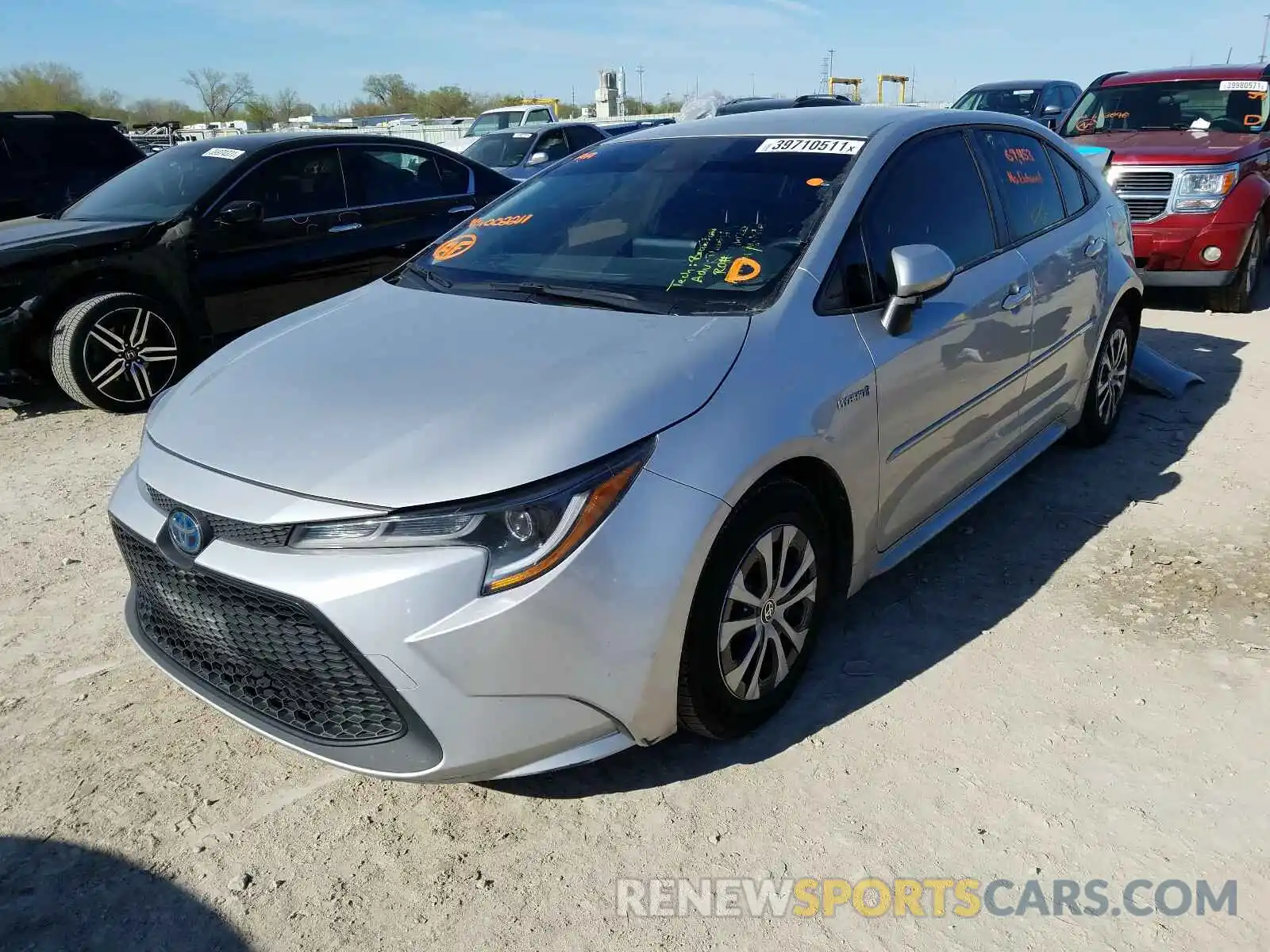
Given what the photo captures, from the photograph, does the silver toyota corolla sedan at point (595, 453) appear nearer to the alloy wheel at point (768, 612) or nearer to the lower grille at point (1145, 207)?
the alloy wheel at point (768, 612)

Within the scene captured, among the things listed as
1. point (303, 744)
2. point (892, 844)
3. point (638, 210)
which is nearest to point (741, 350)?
point (638, 210)

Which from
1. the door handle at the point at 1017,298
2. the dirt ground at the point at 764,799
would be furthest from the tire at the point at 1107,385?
the dirt ground at the point at 764,799

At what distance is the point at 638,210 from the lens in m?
3.30

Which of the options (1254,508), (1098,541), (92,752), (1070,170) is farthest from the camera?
(1070,170)

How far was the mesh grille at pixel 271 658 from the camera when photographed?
2.16m

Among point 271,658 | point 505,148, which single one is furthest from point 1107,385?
point 505,148

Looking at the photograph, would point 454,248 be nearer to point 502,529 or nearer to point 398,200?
point 502,529

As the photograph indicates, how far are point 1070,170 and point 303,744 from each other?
164 inches

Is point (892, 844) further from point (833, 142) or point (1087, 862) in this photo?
point (833, 142)

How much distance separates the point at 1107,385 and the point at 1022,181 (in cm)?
129

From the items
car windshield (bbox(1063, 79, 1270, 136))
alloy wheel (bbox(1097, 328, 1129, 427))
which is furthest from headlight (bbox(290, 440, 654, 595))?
car windshield (bbox(1063, 79, 1270, 136))

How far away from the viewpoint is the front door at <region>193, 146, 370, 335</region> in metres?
6.07

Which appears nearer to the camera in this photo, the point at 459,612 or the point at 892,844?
the point at 459,612

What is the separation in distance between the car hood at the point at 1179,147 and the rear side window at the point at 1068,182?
135 inches
